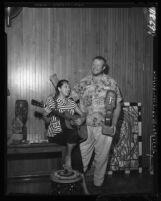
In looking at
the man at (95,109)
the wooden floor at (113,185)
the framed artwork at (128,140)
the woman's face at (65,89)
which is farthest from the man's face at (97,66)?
the wooden floor at (113,185)

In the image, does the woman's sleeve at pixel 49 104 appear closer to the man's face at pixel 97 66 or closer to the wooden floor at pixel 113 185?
the man's face at pixel 97 66

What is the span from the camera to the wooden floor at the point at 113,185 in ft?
7.48

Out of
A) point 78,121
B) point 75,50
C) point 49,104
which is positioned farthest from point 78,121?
point 75,50

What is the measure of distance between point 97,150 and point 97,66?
70 centimetres

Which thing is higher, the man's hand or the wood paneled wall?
the wood paneled wall

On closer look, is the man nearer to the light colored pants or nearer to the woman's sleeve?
the light colored pants

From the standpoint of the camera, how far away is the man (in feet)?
7.59

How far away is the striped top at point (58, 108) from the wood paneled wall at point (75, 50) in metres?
0.06

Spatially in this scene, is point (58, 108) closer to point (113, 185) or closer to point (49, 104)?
point (49, 104)

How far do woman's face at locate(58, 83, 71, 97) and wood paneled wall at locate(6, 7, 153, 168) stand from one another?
0.05 meters

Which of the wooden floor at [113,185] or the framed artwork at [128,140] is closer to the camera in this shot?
the wooden floor at [113,185]

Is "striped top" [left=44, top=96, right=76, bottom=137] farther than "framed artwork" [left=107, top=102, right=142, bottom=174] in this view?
No

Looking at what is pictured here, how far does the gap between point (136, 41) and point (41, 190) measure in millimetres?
1470

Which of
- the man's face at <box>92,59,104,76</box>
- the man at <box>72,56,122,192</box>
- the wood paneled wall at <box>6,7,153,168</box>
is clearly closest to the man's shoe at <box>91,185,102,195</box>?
the man at <box>72,56,122,192</box>
